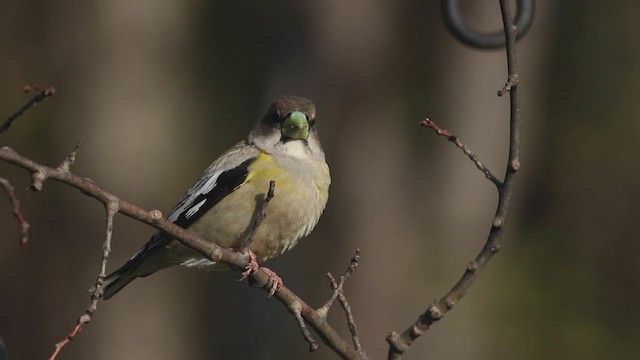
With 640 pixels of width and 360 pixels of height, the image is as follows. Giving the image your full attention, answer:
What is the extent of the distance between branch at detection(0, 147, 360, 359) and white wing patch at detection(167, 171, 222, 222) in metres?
0.74

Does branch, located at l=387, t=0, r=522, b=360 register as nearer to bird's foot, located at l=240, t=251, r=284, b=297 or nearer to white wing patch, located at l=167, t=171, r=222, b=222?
bird's foot, located at l=240, t=251, r=284, b=297

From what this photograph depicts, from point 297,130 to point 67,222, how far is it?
8.03 meters

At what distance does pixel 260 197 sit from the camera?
16.9 feet

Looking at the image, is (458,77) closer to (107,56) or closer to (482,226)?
(482,226)

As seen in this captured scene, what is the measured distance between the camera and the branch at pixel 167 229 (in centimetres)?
295

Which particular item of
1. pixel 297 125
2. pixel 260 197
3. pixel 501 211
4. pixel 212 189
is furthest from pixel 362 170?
pixel 501 211

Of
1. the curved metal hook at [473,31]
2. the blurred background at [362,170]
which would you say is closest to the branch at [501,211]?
the curved metal hook at [473,31]

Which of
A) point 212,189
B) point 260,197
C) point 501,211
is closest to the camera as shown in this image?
point 501,211

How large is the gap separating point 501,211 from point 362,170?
7.97m

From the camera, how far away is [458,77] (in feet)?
39.2

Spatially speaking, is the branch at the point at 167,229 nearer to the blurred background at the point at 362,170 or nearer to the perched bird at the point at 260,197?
the perched bird at the point at 260,197

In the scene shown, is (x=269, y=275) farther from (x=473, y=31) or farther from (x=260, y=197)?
(x=473, y=31)

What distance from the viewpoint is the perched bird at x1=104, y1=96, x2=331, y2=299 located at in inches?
201

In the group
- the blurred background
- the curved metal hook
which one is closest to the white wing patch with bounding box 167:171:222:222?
the curved metal hook
